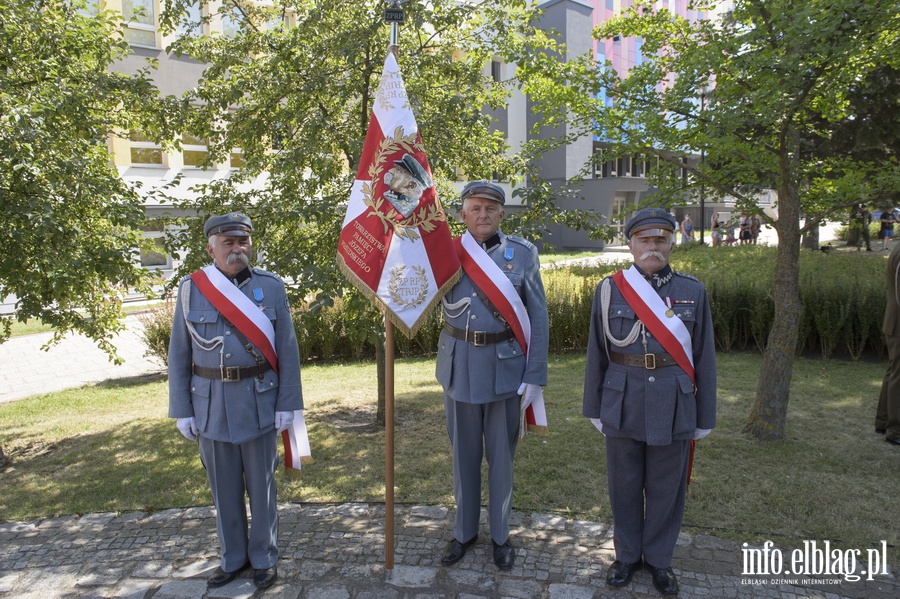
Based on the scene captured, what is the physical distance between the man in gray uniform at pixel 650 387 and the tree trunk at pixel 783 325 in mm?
2400

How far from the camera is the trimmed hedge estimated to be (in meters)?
8.88

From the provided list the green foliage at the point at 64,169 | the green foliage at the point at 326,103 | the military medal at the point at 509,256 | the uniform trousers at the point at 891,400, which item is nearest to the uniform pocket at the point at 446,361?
the military medal at the point at 509,256

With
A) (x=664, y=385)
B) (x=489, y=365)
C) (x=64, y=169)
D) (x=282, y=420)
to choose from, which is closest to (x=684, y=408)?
(x=664, y=385)

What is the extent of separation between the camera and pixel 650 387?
3.34 m

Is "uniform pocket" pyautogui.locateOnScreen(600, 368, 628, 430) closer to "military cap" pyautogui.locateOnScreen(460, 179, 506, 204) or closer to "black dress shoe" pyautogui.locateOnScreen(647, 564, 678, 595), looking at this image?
"black dress shoe" pyautogui.locateOnScreen(647, 564, 678, 595)

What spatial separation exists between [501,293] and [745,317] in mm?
7402

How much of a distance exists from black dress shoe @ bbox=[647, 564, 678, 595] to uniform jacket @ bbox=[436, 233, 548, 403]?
1.13 m

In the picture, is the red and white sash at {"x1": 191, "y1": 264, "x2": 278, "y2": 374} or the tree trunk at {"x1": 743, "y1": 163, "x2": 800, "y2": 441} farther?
the tree trunk at {"x1": 743, "y1": 163, "x2": 800, "y2": 441}

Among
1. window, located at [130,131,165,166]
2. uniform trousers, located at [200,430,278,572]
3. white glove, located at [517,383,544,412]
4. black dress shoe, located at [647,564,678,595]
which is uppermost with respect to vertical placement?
window, located at [130,131,165,166]

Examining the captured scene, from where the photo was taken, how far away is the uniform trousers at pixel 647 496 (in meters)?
3.42

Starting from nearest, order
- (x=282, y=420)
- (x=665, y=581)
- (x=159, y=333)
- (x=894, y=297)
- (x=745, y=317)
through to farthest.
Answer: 1. (x=665, y=581)
2. (x=282, y=420)
3. (x=894, y=297)
4. (x=745, y=317)
5. (x=159, y=333)

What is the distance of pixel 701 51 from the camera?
4.94m

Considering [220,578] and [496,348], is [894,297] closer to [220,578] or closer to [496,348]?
[496,348]

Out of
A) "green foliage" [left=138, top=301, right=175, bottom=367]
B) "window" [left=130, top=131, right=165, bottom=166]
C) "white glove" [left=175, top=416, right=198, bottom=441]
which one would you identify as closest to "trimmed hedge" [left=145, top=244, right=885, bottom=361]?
"green foliage" [left=138, top=301, right=175, bottom=367]
